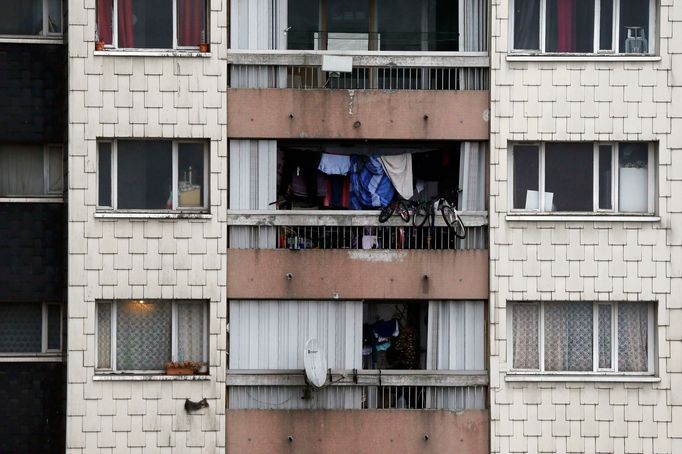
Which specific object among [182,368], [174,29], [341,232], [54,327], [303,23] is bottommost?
[182,368]

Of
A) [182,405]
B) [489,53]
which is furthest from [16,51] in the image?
[489,53]

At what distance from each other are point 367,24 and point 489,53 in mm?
2650

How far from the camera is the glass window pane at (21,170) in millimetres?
23484

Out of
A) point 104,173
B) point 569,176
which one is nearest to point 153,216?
point 104,173

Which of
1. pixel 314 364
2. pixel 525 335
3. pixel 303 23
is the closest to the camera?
pixel 314 364

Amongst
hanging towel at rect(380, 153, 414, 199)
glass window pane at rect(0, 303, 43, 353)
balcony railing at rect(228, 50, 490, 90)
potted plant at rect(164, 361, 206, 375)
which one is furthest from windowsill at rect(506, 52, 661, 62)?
glass window pane at rect(0, 303, 43, 353)

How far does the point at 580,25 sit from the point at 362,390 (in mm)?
8506

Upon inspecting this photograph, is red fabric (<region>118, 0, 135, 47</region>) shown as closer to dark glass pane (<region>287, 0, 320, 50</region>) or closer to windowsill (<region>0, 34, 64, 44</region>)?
windowsill (<region>0, 34, 64, 44</region>)

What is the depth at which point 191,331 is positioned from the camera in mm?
23094

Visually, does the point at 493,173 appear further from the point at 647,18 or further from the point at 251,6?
the point at 251,6

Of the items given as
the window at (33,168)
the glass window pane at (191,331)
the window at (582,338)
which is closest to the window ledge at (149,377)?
the glass window pane at (191,331)

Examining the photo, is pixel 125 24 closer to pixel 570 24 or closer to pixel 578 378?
pixel 570 24

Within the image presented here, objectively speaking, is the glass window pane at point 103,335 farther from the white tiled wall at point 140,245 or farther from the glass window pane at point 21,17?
the glass window pane at point 21,17

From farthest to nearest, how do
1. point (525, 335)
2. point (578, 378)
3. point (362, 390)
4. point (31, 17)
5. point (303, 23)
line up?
point (303, 23) → point (31, 17) → point (525, 335) → point (362, 390) → point (578, 378)
